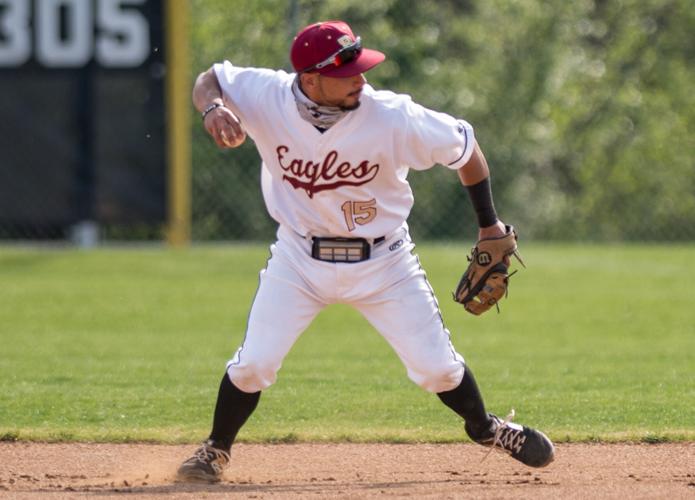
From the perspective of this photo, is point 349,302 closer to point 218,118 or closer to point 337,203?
point 337,203

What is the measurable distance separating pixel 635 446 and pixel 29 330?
5.03 meters

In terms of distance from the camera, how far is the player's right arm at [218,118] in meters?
4.45

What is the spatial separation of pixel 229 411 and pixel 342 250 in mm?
730

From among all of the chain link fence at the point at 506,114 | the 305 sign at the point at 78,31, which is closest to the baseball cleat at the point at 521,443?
the chain link fence at the point at 506,114

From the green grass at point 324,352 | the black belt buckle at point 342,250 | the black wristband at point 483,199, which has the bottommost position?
the green grass at point 324,352

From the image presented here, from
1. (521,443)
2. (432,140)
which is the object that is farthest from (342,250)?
(521,443)

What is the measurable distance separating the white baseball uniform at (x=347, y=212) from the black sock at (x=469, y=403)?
6 centimetres

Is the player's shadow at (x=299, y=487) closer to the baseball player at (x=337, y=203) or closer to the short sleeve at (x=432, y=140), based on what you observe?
the baseball player at (x=337, y=203)

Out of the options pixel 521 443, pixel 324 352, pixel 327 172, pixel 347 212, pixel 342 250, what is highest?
pixel 327 172

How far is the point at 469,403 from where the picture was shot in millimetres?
4930

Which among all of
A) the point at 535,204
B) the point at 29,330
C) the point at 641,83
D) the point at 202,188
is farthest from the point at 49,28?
the point at 641,83

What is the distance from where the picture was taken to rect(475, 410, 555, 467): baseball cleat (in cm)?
495

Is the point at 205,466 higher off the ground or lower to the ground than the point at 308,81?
lower

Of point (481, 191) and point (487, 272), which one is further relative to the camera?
point (487, 272)
